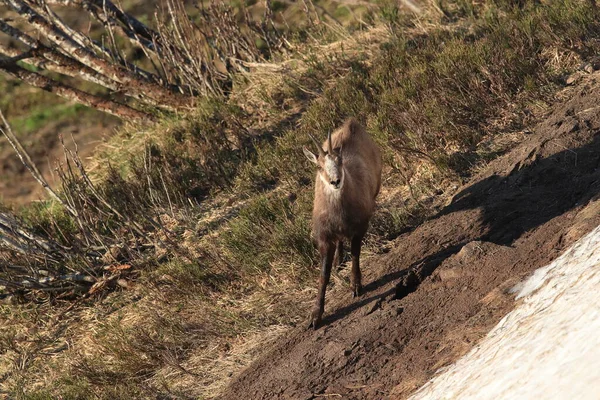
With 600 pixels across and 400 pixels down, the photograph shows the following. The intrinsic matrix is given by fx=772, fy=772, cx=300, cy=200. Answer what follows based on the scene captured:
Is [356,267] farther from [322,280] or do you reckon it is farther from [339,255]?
[339,255]

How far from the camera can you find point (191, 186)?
9.70m

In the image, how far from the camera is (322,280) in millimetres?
6148

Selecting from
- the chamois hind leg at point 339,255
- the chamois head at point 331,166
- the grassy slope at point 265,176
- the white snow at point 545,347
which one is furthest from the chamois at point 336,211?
the white snow at point 545,347

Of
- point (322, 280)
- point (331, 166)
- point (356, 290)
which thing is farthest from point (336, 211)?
point (356, 290)

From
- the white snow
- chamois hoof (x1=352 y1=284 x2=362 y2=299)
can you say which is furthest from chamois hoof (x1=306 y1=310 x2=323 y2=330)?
the white snow

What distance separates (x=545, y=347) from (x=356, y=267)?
7.14 feet

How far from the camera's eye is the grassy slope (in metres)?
6.83

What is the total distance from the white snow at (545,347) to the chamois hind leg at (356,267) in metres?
1.45

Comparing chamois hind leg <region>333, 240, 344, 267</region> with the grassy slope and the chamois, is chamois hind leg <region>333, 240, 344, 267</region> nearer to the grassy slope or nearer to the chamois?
the grassy slope

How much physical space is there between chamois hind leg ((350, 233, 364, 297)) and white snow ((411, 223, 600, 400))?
1451 millimetres

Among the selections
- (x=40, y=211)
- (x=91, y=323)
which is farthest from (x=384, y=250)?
(x=40, y=211)

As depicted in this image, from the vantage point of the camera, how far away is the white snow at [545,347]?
395 centimetres

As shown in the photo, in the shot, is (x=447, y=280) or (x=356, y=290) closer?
(x=447, y=280)

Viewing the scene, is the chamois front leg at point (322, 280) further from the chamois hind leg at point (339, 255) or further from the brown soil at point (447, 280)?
the chamois hind leg at point (339, 255)
